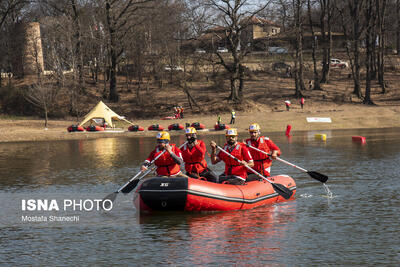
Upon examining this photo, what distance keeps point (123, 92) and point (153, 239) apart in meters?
49.9

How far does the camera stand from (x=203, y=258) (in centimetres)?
1260

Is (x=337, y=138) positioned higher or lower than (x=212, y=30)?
lower

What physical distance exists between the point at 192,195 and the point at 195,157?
1655 mm

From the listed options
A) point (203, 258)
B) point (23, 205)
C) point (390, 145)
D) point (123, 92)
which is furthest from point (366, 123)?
point (203, 258)

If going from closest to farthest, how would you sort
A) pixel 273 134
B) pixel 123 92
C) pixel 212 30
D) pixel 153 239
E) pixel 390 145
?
pixel 153 239
pixel 390 145
pixel 273 134
pixel 212 30
pixel 123 92

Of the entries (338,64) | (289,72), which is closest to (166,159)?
(289,72)

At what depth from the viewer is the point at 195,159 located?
17.0 meters

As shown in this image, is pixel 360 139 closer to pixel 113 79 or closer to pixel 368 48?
pixel 368 48

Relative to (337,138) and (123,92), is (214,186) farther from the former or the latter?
(123,92)

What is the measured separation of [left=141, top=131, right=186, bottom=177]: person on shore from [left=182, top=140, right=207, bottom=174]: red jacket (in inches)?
17.6

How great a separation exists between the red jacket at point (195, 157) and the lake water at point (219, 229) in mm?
1386

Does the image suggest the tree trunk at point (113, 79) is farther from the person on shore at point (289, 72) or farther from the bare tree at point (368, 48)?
the bare tree at point (368, 48)

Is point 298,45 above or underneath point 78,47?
underneath

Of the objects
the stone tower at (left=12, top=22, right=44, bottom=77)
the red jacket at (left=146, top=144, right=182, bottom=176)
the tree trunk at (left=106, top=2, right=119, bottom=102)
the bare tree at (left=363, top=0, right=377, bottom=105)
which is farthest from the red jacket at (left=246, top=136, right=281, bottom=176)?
the stone tower at (left=12, top=22, right=44, bottom=77)
